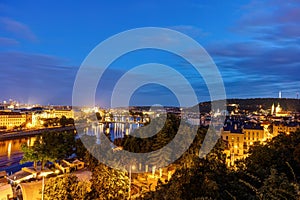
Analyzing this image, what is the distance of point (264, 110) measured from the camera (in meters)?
50.6

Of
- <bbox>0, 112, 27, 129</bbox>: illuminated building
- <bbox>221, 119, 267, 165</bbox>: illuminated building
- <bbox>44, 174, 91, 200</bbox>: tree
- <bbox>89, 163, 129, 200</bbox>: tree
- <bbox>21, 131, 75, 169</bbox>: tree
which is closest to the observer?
<bbox>44, 174, 91, 200</bbox>: tree

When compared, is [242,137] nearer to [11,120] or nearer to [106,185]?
[106,185]

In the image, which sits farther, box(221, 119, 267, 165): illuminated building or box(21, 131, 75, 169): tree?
box(221, 119, 267, 165): illuminated building

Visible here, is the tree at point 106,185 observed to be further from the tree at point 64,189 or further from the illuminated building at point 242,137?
the illuminated building at point 242,137

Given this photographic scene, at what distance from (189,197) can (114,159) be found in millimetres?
5025

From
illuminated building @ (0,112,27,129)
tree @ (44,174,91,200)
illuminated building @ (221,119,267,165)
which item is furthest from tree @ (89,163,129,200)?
illuminated building @ (0,112,27,129)

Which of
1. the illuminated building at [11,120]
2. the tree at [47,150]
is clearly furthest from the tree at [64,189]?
the illuminated building at [11,120]

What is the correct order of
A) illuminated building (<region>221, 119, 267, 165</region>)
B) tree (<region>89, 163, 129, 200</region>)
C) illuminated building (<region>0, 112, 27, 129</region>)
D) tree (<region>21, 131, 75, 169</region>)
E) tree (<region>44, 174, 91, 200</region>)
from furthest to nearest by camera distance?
illuminated building (<region>0, 112, 27, 129</region>)
illuminated building (<region>221, 119, 267, 165</region>)
tree (<region>21, 131, 75, 169</region>)
tree (<region>89, 163, 129, 200</region>)
tree (<region>44, 174, 91, 200</region>)

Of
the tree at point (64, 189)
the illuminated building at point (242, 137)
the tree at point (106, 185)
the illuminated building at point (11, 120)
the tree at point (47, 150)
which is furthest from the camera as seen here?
the illuminated building at point (11, 120)

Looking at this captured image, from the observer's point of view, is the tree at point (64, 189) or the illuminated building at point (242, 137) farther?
the illuminated building at point (242, 137)

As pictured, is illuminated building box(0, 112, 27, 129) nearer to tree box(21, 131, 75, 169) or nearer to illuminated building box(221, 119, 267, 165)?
tree box(21, 131, 75, 169)

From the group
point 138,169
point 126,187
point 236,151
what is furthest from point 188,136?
point 236,151

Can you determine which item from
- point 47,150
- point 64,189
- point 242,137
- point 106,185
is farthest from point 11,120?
point 64,189

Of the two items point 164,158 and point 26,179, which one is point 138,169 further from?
point 26,179
